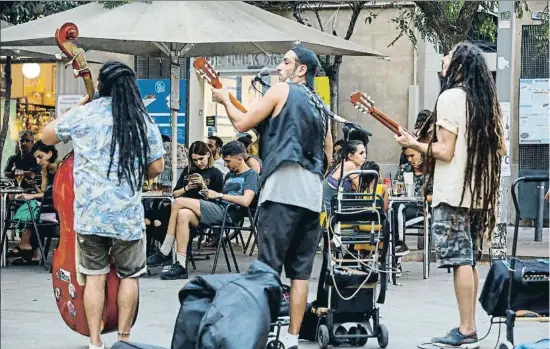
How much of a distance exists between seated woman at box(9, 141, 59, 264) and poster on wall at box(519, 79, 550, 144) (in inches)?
395

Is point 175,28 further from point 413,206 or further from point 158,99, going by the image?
point 158,99

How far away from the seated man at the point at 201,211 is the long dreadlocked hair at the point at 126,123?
3.84 m

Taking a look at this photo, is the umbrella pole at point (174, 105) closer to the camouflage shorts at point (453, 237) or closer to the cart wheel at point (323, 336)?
the cart wheel at point (323, 336)

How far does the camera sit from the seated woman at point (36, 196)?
10750 millimetres

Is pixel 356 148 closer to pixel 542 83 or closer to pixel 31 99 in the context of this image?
pixel 542 83

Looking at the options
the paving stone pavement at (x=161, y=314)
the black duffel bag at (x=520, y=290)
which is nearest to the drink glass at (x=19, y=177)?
the paving stone pavement at (x=161, y=314)

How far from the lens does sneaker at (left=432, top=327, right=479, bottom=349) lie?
6461 millimetres

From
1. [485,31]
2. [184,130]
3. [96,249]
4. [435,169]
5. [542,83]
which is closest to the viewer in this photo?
[96,249]

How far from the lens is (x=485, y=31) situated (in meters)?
16.1

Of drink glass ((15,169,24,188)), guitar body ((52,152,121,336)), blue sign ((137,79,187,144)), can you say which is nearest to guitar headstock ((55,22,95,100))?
guitar body ((52,152,121,336))

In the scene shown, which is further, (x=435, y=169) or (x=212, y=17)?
(x=212, y=17)

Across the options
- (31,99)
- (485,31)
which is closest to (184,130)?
(31,99)

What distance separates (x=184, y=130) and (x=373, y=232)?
527 inches

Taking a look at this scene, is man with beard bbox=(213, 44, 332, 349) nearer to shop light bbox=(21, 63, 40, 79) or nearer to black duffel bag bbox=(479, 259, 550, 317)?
black duffel bag bbox=(479, 259, 550, 317)
